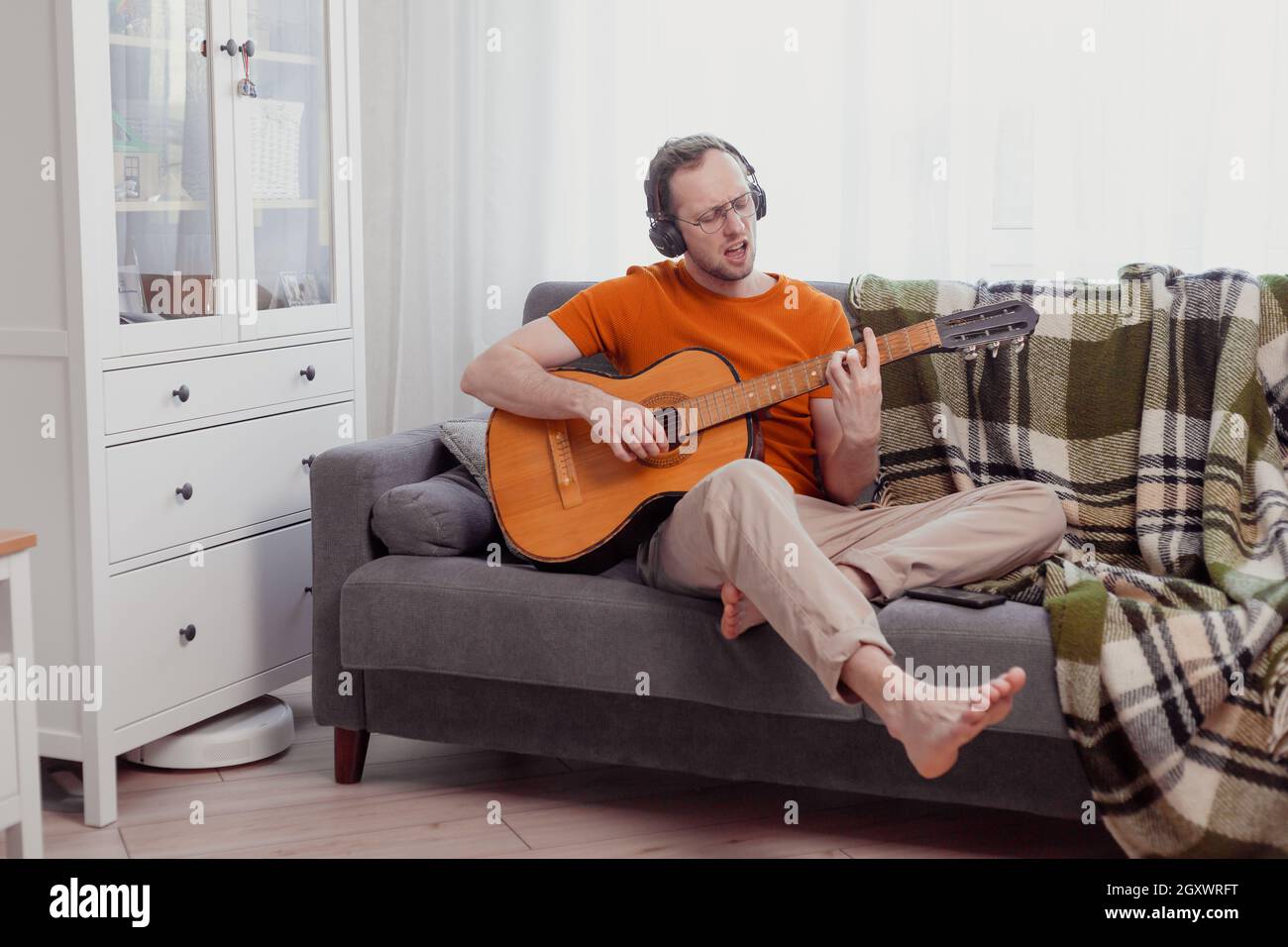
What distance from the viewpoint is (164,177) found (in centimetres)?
222

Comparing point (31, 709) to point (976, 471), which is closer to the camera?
point (31, 709)

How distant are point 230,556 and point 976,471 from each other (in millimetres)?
1286

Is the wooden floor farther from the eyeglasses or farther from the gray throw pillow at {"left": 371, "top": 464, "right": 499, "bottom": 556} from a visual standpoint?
the eyeglasses

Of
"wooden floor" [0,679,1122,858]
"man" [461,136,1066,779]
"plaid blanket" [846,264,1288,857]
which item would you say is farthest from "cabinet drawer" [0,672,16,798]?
"plaid blanket" [846,264,1288,857]

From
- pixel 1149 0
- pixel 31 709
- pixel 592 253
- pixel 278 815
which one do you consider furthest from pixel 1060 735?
pixel 592 253

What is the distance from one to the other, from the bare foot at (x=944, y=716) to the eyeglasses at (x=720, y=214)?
33.4 inches

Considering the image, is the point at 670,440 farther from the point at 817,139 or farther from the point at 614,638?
the point at 817,139

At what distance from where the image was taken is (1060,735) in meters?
1.78

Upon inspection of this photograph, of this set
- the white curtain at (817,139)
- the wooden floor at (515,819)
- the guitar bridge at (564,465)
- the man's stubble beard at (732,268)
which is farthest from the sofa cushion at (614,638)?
the white curtain at (817,139)

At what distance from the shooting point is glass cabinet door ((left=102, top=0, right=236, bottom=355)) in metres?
2.11

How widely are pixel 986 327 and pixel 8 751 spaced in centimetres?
145

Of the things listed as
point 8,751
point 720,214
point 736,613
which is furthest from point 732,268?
point 8,751

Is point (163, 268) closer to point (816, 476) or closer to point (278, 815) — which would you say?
point (278, 815)
